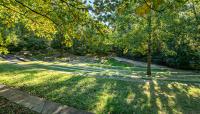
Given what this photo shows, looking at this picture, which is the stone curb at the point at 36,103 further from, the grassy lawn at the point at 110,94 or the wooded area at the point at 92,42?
the grassy lawn at the point at 110,94

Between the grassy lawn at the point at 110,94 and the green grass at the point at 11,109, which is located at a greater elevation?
the grassy lawn at the point at 110,94

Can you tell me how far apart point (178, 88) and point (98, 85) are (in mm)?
3573

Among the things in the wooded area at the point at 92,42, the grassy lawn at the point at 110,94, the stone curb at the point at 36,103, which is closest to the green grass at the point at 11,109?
the wooded area at the point at 92,42

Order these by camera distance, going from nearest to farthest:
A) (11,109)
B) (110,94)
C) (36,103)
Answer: (11,109) → (36,103) → (110,94)

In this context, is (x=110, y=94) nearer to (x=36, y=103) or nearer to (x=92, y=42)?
(x=36, y=103)

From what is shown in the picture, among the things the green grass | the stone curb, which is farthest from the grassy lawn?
the green grass

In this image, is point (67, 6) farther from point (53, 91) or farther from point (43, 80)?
point (43, 80)

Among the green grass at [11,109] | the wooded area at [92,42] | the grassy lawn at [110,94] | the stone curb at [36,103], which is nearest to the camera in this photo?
the wooded area at [92,42]

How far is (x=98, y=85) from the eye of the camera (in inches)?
462

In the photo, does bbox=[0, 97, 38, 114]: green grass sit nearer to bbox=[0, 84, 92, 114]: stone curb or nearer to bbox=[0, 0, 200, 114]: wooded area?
bbox=[0, 0, 200, 114]: wooded area

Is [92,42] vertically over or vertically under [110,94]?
over

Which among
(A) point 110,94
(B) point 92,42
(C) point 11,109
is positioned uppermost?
(B) point 92,42

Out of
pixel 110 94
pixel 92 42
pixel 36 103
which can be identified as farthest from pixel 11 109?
pixel 110 94

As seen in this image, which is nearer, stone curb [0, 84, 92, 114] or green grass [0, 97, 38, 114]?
green grass [0, 97, 38, 114]
